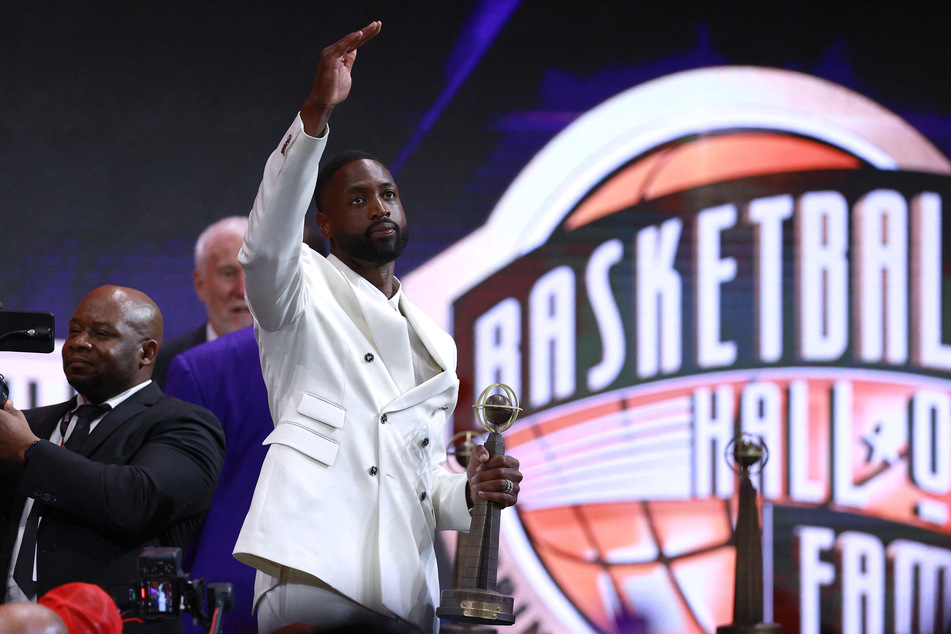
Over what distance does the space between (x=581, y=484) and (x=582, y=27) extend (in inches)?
77.6

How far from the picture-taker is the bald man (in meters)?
2.17

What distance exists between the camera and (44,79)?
180 inches

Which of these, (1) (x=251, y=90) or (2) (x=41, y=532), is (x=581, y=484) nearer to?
(1) (x=251, y=90)

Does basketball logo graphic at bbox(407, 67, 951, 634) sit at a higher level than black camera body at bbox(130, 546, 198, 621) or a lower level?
higher

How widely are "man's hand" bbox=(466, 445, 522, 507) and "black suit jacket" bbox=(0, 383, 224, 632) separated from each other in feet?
2.15

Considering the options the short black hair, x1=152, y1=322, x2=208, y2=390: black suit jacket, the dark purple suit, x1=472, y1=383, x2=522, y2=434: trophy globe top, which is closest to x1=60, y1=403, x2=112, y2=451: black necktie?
the dark purple suit

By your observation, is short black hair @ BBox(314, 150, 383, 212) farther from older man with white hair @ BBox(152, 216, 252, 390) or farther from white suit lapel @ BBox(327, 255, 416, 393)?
older man with white hair @ BBox(152, 216, 252, 390)

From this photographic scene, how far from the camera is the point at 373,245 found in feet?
7.35

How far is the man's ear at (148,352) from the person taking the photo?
2.55 m

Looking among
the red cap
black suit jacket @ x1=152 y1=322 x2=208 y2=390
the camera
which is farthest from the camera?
black suit jacket @ x1=152 y1=322 x2=208 y2=390

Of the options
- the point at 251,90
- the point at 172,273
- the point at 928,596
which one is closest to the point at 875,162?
the point at 928,596

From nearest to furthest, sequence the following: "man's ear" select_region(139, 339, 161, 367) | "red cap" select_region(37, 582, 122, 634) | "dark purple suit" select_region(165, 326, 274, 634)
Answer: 1. "red cap" select_region(37, 582, 122, 634)
2. "man's ear" select_region(139, 339, 161, 367)
3. "dark purple suit" select_region(165, 326, 274, 634)

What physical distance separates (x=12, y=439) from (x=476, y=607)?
985 millimetres

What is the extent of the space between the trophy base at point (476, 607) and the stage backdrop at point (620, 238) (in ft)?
8.10
